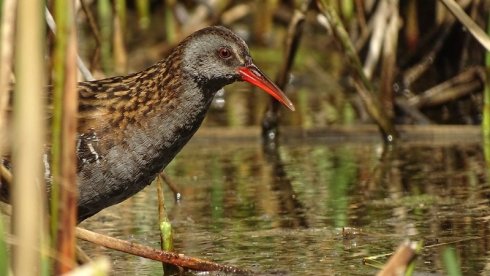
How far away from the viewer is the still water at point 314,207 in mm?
4746

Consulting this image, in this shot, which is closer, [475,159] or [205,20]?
[475,159]

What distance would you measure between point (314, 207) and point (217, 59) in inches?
41.6

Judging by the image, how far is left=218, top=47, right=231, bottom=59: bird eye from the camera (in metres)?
4.92

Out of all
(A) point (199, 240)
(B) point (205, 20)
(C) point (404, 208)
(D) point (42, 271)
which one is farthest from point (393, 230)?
(B) point (205, 20)

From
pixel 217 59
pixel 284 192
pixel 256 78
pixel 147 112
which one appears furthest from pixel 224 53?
pixel 284 192

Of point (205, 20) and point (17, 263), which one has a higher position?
point (205, 20)

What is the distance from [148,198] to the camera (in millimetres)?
6094

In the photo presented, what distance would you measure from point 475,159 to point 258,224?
1609 millimetres

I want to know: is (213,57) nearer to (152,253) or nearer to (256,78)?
(256,78)

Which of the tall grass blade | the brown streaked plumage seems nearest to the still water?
the brown streaked plumage

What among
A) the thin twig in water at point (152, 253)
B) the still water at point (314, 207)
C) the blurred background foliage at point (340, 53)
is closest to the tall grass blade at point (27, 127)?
the thin twig in water at point (152, 253)

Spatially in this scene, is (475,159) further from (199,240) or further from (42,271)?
(42,271)

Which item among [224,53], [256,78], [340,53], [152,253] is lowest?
[152,253]

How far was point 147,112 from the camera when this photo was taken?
188 inches
